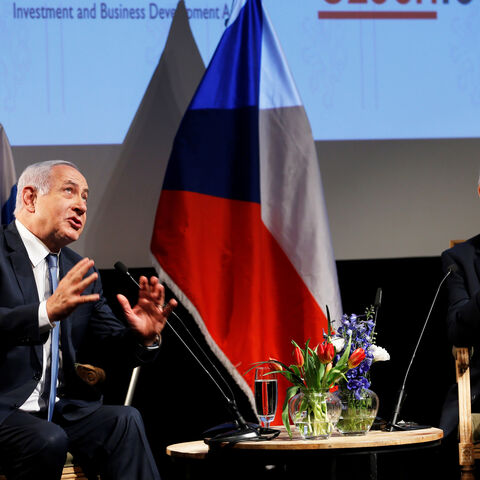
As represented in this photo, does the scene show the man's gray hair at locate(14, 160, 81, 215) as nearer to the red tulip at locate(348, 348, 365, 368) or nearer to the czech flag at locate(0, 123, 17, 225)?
the czech flag at locate(0, 123, 17, 225)

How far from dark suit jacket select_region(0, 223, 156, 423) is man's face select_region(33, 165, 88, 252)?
0.32 feet

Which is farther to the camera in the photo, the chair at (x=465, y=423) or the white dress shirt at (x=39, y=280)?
the chair at (x=465, y=423)

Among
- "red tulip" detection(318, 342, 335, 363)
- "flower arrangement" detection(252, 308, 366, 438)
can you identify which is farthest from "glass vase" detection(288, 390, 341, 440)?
"red tulip" detection(318, 342, 335, 363)

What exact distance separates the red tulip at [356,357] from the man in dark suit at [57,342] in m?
0.61

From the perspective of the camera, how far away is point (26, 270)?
Result: 251cm

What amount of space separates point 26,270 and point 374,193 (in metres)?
1.96

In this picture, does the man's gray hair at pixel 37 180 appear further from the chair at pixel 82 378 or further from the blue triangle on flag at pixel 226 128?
the blue triangle on flag at pixel 226 128

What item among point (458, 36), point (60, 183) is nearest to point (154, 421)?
point (60, 183)

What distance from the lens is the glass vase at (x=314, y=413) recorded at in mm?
2221

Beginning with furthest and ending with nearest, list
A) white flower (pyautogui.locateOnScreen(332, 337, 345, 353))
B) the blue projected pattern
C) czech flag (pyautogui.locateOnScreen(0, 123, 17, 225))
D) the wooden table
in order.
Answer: the blue projected pattern → czech flag (pyautogui.locateOnScreen(0, 123, 17, 225)) → white flower (pyautogui.locateOnScreen(332, 337, 345, 353)) → the wooden table

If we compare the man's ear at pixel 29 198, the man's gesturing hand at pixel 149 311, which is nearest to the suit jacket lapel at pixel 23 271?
the man's ear at pixel 29 198

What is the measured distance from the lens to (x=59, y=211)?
260 cm

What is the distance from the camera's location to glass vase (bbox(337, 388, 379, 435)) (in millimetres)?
2318

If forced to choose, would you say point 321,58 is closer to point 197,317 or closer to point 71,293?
point 197,317
